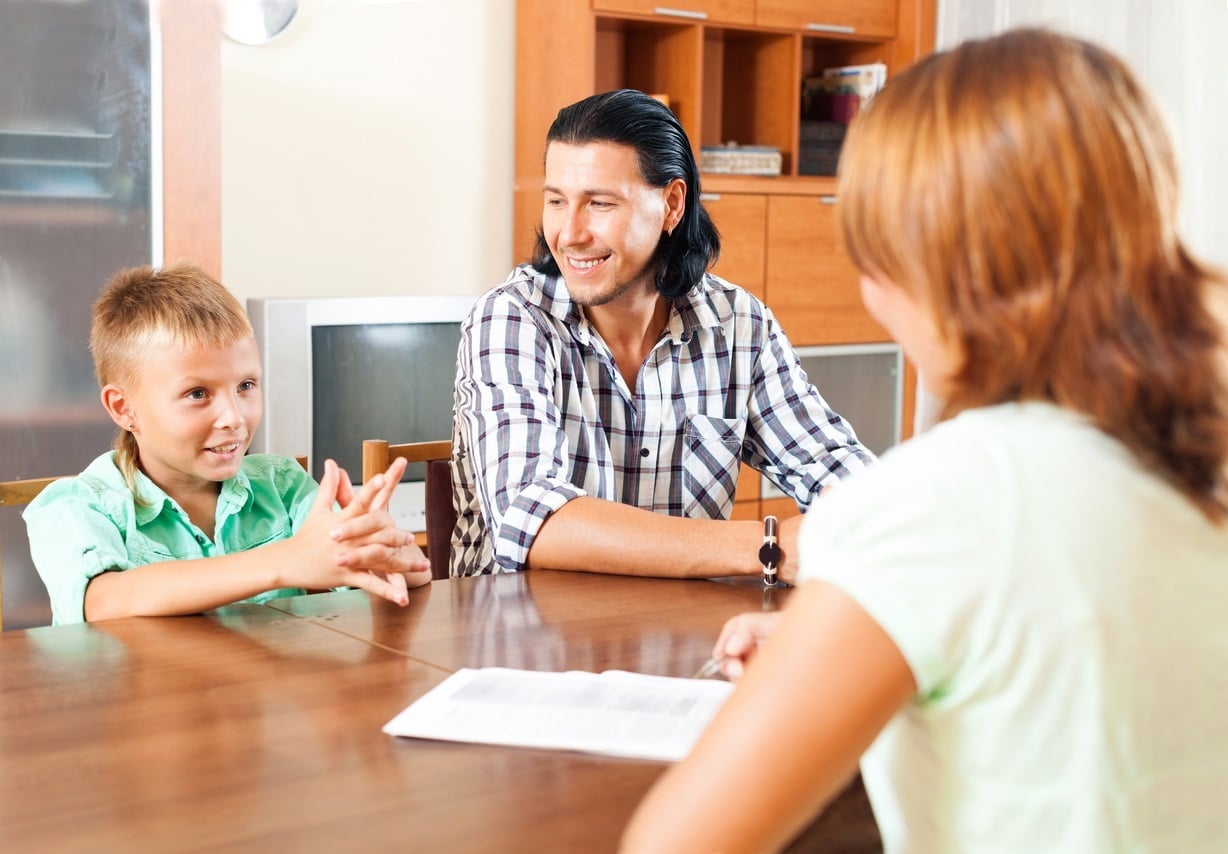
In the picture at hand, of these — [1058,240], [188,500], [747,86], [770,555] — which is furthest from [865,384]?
[1058,240]

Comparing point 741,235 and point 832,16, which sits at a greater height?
point 832,16

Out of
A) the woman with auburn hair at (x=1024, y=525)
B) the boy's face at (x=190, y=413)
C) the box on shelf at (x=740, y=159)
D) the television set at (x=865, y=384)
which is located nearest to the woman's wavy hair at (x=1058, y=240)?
the woman with auburn hair at (x=1024, y=525)

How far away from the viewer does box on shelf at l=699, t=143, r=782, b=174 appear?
4.04 m

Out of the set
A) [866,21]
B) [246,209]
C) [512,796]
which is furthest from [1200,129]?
[512,796]

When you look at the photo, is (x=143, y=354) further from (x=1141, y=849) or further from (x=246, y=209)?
(x=246, y=209)

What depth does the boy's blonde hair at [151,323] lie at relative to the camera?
1.71 m

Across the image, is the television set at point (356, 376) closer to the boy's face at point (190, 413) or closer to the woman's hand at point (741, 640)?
the boy's face at point (190, 413)

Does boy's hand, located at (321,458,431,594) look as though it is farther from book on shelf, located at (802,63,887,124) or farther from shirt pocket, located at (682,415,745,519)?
book on shelf, located at (802,63,887,124)

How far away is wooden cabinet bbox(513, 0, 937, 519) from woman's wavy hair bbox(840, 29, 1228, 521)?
320 centimetres

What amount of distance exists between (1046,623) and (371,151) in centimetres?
334

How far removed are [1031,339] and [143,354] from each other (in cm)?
131

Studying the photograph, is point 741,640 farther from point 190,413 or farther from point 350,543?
point 190,413

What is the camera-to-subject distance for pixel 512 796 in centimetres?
98

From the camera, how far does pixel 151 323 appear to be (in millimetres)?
1722
